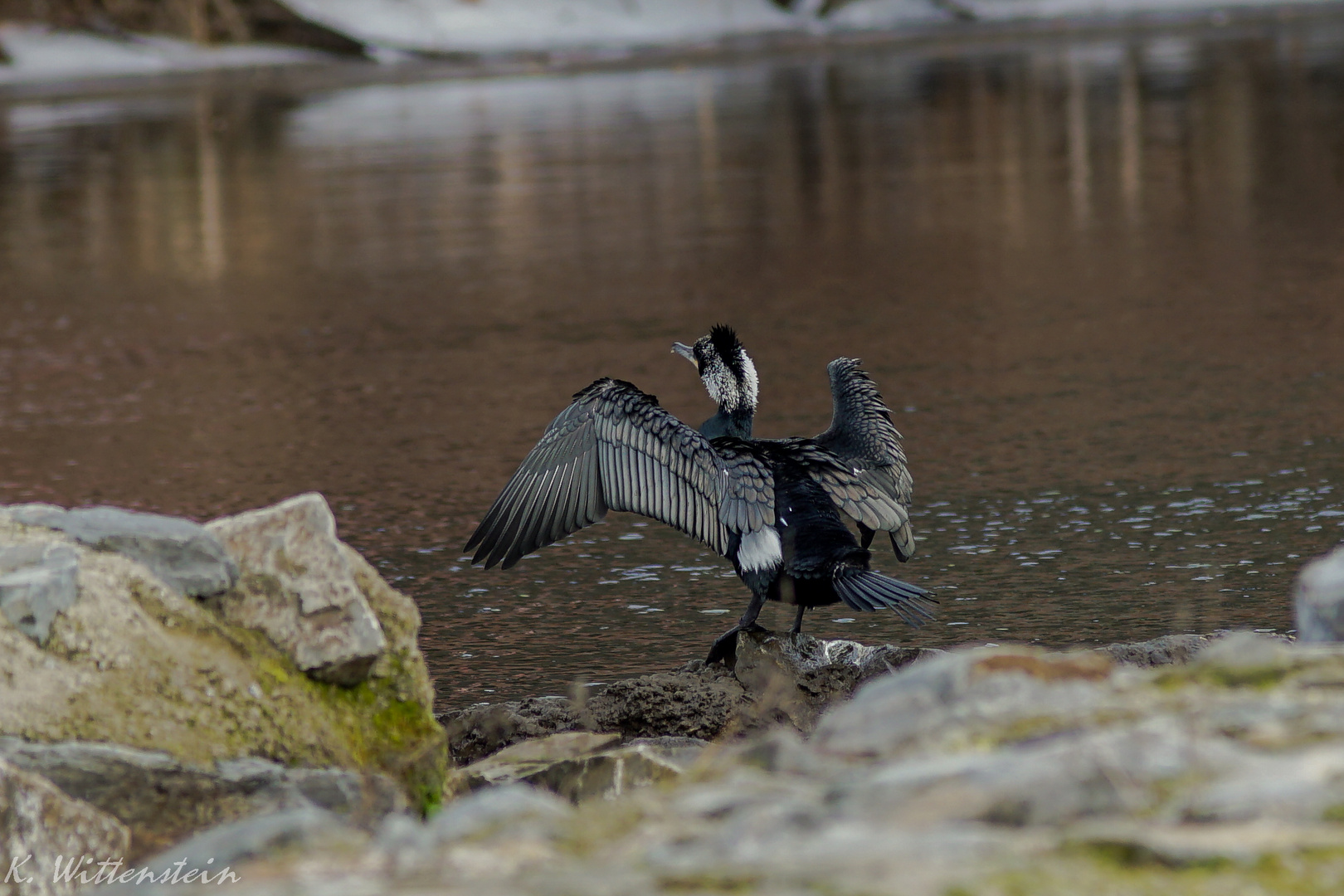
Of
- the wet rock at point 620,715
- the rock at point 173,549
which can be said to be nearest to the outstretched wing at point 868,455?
the wet rock at point 620,715

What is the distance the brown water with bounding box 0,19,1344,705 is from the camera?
20.4ft

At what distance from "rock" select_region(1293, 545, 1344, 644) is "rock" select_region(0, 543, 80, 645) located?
2.77m

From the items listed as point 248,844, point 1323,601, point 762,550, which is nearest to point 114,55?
point 762,550

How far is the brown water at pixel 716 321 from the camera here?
20.4 feet

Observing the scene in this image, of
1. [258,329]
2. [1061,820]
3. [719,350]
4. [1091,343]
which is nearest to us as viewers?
[1061,820]

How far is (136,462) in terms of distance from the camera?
8.27 metres

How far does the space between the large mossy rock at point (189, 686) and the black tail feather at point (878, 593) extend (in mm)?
1283

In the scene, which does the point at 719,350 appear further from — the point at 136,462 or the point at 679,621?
the point at 136,462

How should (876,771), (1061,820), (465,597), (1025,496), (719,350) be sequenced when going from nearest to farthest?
1. (1061,820)
2. (876,771)
3. (719,350)
4. (465,597)
5. (1025,496)

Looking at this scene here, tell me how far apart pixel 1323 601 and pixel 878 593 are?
1.57 meters

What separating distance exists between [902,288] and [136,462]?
17.1 ft

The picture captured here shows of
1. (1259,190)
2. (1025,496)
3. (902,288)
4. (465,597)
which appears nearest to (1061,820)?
(465,597)

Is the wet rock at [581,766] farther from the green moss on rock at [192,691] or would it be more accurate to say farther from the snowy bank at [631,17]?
the snowy bank at [631,17]

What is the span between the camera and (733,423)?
586 centimetres
